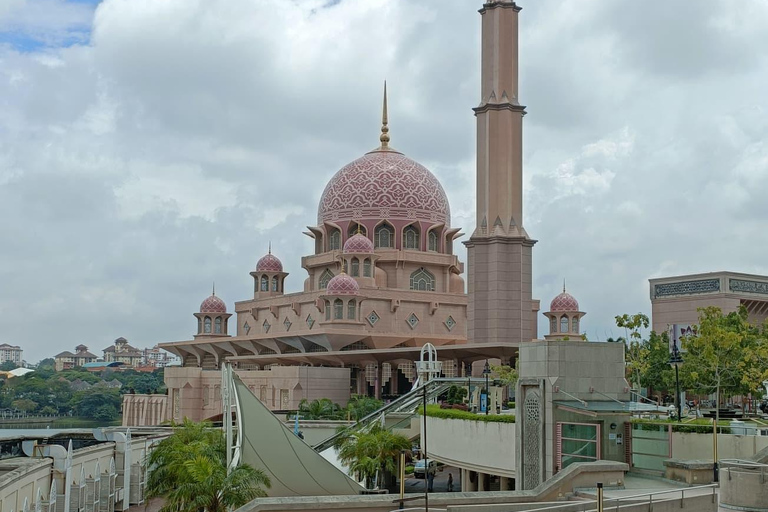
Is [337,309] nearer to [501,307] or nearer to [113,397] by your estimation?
[501,307]

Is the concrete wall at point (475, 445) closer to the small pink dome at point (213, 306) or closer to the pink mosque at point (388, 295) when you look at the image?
the pink mosque at point (388, 295)

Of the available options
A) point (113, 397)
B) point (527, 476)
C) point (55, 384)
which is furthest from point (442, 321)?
point (55, 384)

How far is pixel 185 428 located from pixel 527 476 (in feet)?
37.9

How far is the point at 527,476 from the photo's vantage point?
23547 mm

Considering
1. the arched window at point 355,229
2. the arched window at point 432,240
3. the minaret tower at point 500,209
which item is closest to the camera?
the minaret tower at point 500,209

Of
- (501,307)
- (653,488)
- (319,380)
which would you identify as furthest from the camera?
(319,380)

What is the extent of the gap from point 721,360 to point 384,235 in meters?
36.4

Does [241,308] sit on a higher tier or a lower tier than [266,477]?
higher

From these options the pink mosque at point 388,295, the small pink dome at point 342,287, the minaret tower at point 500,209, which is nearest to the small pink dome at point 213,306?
the pink mosque at point 388,295

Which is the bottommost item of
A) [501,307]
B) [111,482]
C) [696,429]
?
[111,482]

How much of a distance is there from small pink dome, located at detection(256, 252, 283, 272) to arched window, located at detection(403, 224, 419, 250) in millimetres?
10288

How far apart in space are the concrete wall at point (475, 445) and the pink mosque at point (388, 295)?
70.6ft

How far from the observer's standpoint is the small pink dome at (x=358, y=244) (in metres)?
68.4

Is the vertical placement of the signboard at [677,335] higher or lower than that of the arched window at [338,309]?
lower
